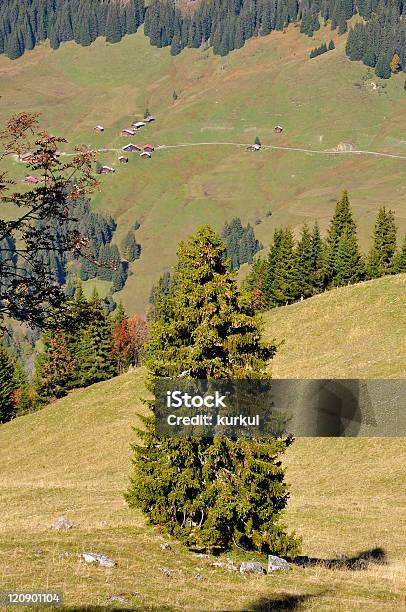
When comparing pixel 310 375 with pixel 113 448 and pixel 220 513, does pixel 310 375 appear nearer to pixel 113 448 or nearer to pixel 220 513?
pixel 113 448

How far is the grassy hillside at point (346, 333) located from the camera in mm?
74938

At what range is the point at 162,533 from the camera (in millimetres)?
27234

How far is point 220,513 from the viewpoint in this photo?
25672mm

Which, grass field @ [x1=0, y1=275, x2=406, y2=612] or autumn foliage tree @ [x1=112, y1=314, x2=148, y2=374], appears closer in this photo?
grass field @ [x1=0, y1=275, x2=406, y2=612]

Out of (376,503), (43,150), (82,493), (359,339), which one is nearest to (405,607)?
(43,150)

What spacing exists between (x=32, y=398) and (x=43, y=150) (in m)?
95.8

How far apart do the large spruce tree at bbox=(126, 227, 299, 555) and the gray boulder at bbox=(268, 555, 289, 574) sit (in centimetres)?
72

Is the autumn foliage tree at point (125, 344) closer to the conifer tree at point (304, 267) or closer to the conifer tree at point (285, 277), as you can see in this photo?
the conifer tree at point (285, 277)

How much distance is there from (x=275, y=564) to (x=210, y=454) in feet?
13.5

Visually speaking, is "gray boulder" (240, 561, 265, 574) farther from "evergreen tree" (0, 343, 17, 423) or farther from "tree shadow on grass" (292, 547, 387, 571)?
"evergreen tree" (0, 343, 17, 423)

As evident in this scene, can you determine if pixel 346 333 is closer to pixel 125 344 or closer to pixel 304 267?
pixel 304 267

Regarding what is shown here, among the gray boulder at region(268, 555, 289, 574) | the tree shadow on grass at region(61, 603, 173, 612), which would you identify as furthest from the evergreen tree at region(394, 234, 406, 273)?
the tree shadow on grass at region(61, 603, 173, 612)

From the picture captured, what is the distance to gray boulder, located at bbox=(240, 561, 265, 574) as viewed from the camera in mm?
24538

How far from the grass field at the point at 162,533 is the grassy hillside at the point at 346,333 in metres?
0.28
